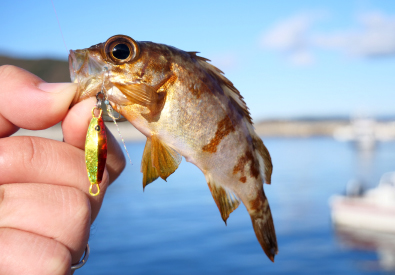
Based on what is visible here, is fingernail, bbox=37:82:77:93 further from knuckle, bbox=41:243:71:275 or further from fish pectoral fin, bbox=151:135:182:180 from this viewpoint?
knuckle, bbox=41:243:71:275

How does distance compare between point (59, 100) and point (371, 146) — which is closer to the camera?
point (59, 100)

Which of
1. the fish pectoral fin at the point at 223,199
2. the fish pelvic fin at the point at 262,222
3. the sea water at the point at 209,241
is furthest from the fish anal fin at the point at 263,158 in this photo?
the sea water at the point at 209,241

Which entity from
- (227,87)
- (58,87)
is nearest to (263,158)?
(227,87)

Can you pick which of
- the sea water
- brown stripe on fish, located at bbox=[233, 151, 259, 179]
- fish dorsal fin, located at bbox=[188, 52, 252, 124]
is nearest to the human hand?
fish dorsal fin, located at bbox=[188, 52, 252, 124]

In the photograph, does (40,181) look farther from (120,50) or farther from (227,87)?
(227,87)

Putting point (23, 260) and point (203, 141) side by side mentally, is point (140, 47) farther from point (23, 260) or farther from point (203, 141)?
point (23, 260)

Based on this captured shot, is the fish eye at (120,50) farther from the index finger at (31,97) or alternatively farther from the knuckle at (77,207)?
the knuckle at (77,207)

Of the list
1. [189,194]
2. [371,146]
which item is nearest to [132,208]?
[189,194]
